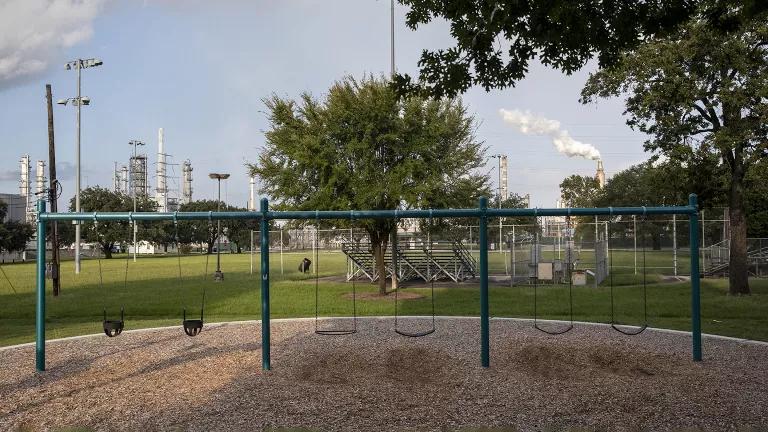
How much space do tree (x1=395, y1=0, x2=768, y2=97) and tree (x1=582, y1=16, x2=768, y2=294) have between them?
967 cm

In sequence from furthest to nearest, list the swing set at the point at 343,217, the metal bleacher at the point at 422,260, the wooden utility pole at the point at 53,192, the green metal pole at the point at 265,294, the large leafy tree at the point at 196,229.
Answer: the large leafy tree at the point at 196,229 → the metal bleacher at the point at 422,260 → the wooden utility pole at the point at 53,192 → the swing set at the point at 343,217 → the green metal pole at the point at 265,294

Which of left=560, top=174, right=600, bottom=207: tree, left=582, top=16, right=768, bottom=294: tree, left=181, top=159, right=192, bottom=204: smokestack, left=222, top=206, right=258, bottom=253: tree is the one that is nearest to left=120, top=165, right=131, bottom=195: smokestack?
left=181, top=159, right=192, bottom=204: smokestack

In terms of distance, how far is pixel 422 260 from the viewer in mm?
26047

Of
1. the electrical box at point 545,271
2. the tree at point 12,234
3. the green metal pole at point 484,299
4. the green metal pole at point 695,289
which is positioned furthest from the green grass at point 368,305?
the tree at point 12,234

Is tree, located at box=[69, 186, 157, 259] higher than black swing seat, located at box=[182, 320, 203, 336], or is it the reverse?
tree, located at box=[69, 186, 157, 259]

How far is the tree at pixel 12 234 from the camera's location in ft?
200

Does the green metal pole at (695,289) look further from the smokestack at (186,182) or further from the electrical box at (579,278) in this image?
the smokestack at (186,182)

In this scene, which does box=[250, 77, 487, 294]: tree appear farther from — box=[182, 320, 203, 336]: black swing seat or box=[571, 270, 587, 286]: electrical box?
box=[182, 320, 203, 336]: black swing seat

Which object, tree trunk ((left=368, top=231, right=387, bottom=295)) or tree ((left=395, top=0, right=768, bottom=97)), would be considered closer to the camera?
tree ((left=395, top=0, right=768, bottom=97))

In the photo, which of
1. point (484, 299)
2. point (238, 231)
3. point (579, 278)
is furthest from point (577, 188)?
point (484, 299)

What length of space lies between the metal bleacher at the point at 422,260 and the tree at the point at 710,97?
30.9 ft

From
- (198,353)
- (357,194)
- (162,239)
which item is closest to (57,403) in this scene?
(198,353)

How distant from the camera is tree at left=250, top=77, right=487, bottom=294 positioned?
18547 millimetres

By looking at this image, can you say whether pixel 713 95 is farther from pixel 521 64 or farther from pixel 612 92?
pixel 521 64
